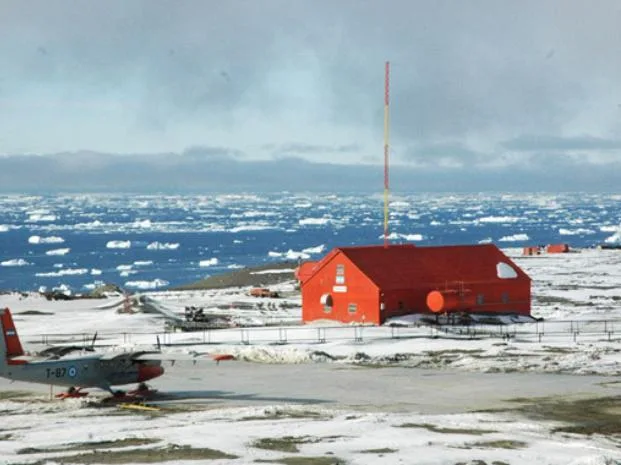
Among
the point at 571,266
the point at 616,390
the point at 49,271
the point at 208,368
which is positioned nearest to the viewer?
the point at 616,390

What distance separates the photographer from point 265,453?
2881 cm

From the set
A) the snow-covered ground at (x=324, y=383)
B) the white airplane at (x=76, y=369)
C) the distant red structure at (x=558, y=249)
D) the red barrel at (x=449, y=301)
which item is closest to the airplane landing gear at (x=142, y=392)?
the white airplane at (x=76, y=369)

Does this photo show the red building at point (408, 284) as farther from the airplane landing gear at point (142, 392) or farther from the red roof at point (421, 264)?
the airplane landing gear at point (142, 392)

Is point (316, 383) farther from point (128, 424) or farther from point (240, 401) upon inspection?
point (128, 424)

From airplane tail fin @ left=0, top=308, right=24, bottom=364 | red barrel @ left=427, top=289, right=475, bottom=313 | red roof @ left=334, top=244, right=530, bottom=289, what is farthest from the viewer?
red roof @ left=334, top=244, right=530, bottom=289

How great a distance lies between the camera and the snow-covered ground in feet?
95.6

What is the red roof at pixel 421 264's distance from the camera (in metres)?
57.8

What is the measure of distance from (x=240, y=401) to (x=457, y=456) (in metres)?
11.6

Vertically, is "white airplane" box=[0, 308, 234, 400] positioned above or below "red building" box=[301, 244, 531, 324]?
below

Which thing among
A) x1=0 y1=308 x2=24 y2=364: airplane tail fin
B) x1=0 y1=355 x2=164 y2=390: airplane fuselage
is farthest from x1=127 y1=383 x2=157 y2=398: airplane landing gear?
x1=0 y1=308 x2=24 y2=364: airplane tail fin

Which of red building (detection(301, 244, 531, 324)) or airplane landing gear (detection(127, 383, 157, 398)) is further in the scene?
red building (detection(301, 244, 531, 324))

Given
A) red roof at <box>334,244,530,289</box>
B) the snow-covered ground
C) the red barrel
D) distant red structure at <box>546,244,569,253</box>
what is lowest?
the snow-covered ground

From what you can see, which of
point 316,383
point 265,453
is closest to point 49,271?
point 316,383

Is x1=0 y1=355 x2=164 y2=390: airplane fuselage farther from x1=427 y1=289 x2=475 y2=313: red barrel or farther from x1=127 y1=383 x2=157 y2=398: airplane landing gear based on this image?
x1=427 y1=289 x2=475 y2=313: red barrel
